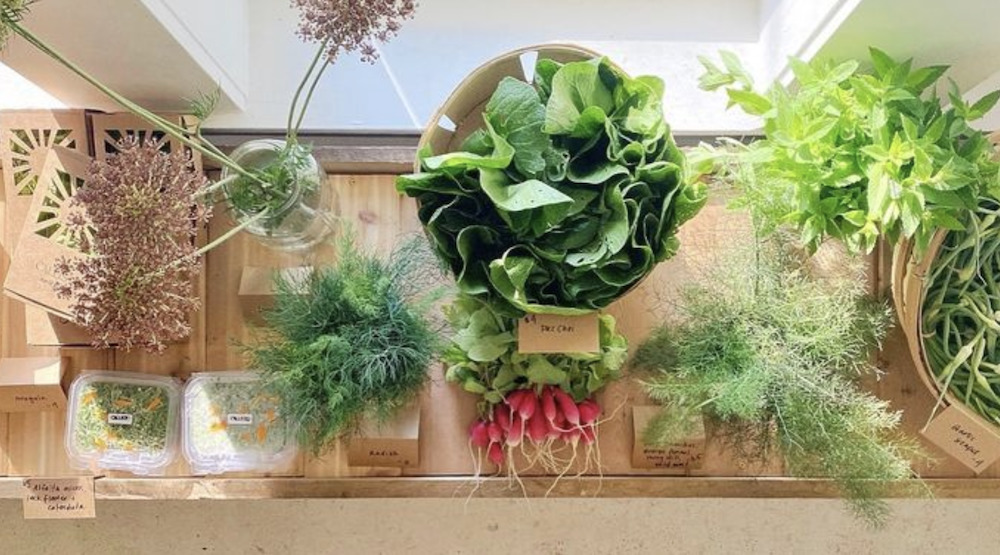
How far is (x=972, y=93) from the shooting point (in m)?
1.32

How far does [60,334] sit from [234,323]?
0.79ft

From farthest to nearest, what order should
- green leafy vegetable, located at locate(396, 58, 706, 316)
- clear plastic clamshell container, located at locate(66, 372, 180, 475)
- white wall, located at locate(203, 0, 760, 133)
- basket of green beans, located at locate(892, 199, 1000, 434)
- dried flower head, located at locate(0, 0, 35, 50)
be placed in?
1. white wall, located at locate(203, 0, 760, 133)
2. clear plastic clamshell container, located at locate(66, 372, 180, 475)
3. basket of green beans, located at locate(892, 199, 1000, 434)
4. green leafy vegetable, located at locate(396, 58, 706, 316)
5. dried flower head, located at locate(0, 0, 35, 50)

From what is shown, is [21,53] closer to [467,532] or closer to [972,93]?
[467,532]

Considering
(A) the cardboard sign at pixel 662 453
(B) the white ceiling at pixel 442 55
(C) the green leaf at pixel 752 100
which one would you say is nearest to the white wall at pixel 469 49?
(B) the white ceiling at pixel 442 55

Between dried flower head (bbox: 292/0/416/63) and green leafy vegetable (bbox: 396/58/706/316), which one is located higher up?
dried flower head (bbox: 292/0/416/63)

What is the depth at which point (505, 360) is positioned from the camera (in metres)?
1.12

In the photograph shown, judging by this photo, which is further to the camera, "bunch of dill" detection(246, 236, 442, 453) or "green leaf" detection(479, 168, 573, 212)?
"bunch of dill" detection(246, 236, 442, 453)

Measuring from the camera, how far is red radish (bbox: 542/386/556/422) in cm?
111

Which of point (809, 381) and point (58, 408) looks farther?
point (58, 408)

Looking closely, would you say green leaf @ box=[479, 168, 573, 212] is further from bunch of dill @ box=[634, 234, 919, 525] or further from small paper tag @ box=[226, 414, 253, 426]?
small paper tag @ box=[226, 414, 253, 426]

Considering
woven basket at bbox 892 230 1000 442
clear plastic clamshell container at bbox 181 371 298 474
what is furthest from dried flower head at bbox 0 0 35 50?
woven basket at bbox 892 230 1000 442

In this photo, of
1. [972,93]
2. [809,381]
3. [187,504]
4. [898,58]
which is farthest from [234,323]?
[972,93]

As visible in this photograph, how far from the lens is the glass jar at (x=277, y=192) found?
113 cm

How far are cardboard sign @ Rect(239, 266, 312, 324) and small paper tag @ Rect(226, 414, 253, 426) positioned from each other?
0.14 metres
